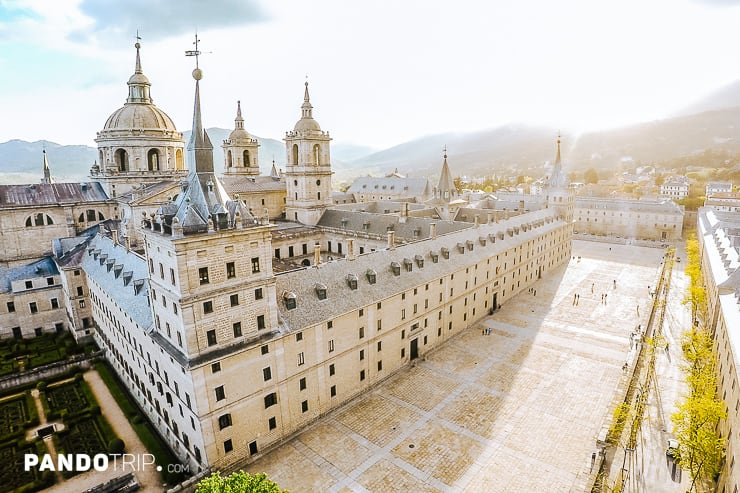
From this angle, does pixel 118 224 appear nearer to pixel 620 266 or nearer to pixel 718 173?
Result: pixel 620 266

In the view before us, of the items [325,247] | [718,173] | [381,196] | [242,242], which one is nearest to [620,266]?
[325,247]

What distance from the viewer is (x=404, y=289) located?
145 ft

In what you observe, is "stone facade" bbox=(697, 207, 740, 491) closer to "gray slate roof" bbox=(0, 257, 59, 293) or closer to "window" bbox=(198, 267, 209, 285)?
"window" bbox=(198, 267, 209, 285)

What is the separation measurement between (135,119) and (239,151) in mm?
19029

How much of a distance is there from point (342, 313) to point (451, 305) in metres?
19.2

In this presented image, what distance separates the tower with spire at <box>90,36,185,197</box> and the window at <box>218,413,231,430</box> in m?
54.4

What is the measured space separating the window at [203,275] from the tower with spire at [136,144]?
51801mm

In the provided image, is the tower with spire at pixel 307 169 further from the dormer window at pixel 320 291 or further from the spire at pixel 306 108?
the dormer window at pixel 320 291

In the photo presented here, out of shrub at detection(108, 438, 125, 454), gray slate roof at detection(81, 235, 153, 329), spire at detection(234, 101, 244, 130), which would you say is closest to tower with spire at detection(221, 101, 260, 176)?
spire at detection(234, 101, 244, 130)

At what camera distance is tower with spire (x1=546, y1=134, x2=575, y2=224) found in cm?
9038

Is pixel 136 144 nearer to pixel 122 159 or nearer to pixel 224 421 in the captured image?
pixel 122 159

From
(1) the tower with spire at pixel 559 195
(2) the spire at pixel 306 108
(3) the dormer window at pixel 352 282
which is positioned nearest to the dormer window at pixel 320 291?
(3) the dormer window at pixel 352 282

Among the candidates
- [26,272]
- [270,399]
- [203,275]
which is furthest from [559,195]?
[26,272]

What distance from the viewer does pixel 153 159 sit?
73.6 metres
